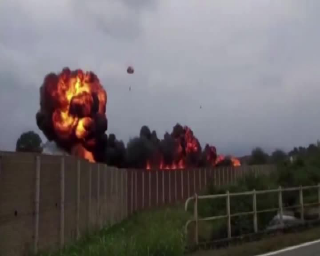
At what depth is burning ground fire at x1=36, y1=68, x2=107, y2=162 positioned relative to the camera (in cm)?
5147

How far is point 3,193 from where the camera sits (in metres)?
12.2

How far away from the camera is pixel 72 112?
5228 centimetres

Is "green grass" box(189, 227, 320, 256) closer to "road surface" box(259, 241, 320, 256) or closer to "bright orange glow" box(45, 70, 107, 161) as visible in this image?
"road surface" box(259, 241, 320, 256)

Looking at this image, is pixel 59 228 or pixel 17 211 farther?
pixel 59 228

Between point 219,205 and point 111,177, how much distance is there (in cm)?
730

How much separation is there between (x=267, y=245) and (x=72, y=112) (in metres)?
37.8

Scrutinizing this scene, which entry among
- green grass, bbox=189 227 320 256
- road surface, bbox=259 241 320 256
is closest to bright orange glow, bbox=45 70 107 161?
green grass, bbox=189 227 320 256

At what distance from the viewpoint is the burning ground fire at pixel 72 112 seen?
5147 cm

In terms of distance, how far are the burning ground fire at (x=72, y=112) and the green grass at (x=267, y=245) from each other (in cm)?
3423

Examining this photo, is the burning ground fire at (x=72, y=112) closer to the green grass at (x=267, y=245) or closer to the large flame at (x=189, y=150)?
the large flame at (x=189, y=150)

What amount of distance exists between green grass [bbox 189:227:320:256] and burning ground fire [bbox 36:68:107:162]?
112ft

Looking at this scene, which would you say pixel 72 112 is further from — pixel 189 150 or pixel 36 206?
pixel 36 206

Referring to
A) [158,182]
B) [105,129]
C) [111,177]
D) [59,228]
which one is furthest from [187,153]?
[59,228]

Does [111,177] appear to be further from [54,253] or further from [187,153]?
[187,153]
